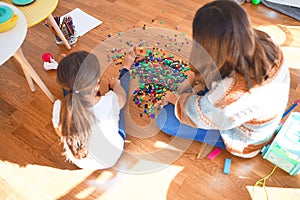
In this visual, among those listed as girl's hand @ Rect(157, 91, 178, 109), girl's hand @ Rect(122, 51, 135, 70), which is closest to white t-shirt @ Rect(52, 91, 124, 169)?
A: girl's hand @ Rect(157, 91, 178, 109)

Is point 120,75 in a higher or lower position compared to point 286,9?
lower

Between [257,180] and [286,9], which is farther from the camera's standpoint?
[286,9]

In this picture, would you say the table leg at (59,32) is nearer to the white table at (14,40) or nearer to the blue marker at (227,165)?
the white table at (14,40)

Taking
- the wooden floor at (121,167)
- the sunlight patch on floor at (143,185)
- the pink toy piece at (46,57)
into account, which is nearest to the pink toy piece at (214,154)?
the wooden floor at (121,167)

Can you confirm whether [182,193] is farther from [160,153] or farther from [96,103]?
[96,103]

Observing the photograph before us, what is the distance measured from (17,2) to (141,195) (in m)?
1.02

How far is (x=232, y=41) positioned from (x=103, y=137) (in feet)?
1.81

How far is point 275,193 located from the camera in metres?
1.04

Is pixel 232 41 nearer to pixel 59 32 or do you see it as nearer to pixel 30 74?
pixel 30 74

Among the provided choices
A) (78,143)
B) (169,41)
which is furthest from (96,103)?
(169,41)

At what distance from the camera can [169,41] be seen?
4.95ft

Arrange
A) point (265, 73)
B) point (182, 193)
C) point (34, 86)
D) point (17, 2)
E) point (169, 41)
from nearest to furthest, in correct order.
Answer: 1. point (265, 73)
2. point (182, 193)
3. point (17, 2)
4. point (34, 86)
5. point (169, 41)

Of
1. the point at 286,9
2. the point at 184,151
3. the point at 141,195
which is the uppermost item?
the point at 286,9

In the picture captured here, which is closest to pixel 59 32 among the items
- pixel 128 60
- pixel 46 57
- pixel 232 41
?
pixel 46 57
